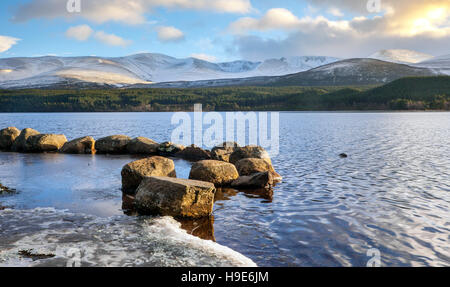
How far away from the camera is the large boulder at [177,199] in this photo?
33.7 feet

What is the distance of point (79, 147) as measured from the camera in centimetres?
2562

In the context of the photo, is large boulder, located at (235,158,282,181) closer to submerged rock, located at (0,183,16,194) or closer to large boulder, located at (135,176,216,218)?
large boulder, located at (135,176,216,218)

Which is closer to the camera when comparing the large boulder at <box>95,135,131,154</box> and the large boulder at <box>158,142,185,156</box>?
the large boulder at <box>158,142,185,156</box>

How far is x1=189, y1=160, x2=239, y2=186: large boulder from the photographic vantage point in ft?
47.3

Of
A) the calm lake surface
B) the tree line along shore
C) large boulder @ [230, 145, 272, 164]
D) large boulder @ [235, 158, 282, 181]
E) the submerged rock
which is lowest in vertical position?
the calm lake surface

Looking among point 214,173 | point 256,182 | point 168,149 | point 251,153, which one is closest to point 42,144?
point 168,149

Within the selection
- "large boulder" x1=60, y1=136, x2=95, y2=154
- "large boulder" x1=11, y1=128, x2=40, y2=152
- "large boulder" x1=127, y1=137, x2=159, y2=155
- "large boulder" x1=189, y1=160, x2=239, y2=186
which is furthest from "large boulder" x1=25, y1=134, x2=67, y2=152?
"large boulder" x1=189, y1=160, x2=239, y2=186

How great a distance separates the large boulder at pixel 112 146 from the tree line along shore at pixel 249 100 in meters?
122

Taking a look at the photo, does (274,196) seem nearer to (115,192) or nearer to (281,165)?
(115,192)

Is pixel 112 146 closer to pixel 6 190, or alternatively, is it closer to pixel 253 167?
pixel 6 190

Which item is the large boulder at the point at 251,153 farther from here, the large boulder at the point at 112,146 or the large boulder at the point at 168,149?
the large boulder at the point at 112,146

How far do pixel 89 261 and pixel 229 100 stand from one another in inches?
6269

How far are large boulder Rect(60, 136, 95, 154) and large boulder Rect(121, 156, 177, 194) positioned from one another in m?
13.4
